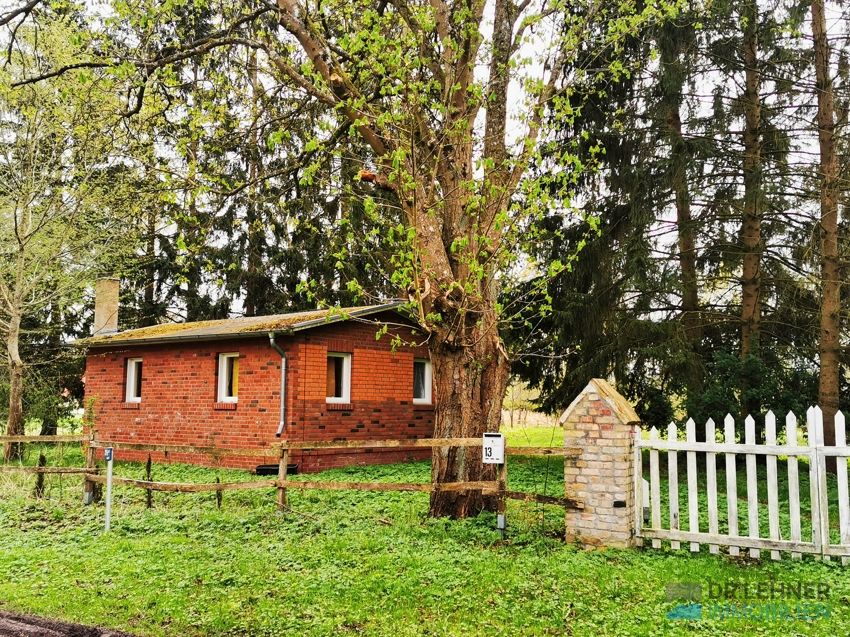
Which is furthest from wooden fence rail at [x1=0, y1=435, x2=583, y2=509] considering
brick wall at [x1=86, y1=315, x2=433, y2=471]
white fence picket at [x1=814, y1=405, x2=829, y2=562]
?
brick wall at [x1=86, y1=315, x2=433, y2=471]

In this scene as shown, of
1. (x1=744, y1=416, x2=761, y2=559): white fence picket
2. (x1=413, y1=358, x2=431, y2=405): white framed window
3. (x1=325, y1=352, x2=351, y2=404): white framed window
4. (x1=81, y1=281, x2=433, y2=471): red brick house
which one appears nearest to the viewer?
(x1=744, y1=416, x2=761, y2=559): white fence picket

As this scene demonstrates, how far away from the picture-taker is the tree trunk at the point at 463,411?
8727mm

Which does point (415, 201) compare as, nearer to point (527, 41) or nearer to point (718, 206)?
point (527, 41)

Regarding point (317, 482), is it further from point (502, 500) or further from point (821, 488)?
point (821, 488)

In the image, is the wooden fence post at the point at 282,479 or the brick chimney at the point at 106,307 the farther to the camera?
the brick chimney at the point at 106,307

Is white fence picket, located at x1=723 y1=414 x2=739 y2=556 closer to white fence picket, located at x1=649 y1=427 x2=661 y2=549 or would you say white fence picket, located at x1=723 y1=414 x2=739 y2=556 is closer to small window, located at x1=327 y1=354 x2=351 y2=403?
white fence picket, located at x1=649 y1=427 x2=661 y2=549

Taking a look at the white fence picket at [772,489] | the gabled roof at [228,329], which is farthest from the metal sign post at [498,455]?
the gabled roof at [228,329]

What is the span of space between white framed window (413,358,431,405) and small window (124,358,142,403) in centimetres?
780

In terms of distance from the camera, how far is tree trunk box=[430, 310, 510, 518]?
8.73 meters

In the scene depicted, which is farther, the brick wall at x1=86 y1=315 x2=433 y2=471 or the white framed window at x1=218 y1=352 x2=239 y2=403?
the white framed window at x1=218 y1=352 x2=239 y2=403

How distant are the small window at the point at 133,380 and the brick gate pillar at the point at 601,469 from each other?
15.3m

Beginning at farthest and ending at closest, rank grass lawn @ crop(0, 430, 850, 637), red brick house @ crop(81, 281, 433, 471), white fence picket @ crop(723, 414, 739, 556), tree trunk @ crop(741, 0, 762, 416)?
red brick house @ crop(81, 281, 433, 471) → tree trunk @ crop(741, 0, 762, 416) → white fence picket @ crop(723, 414, 739, 556) → grass lawn @ crop(0, 430, 850, 637)

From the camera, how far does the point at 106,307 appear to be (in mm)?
20750

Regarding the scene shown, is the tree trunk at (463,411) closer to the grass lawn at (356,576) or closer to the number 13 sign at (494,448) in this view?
the grass lawn at (356,576)
